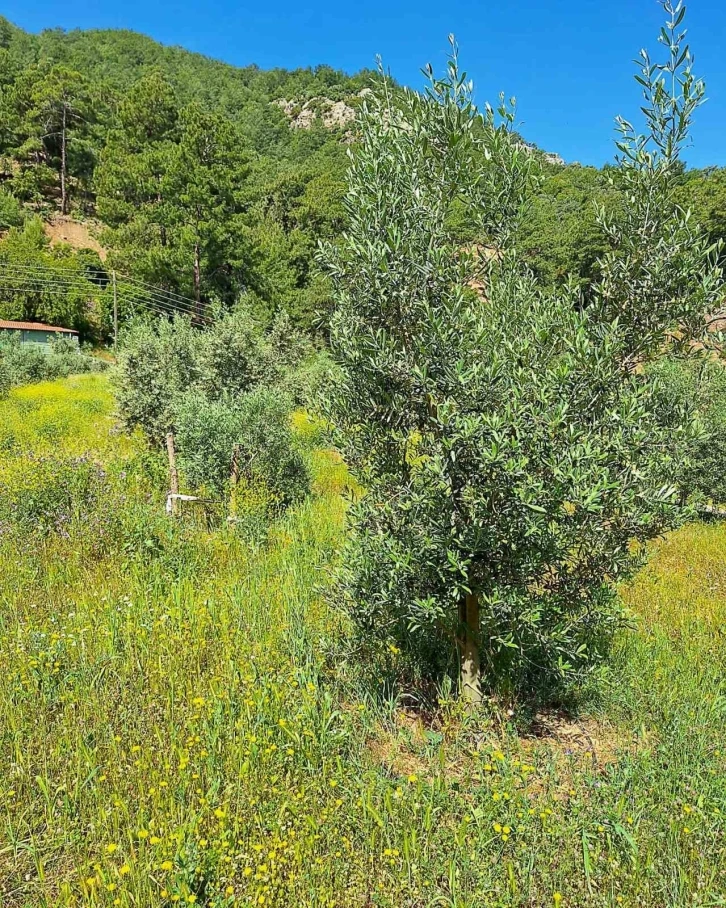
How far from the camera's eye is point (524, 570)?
335 cm

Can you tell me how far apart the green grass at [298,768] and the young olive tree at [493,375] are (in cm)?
69

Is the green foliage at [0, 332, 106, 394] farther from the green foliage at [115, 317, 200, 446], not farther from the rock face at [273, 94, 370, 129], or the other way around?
the rock face at [273, 94, 370, 129]

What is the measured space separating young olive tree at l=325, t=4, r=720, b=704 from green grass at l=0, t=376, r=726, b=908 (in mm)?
692

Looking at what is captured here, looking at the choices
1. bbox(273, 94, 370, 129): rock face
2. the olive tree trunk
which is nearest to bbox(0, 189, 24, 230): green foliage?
the olive tree trunk

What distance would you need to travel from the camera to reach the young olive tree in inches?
118

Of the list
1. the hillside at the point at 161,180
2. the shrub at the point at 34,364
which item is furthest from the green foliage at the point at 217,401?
the shrub at the point at 34,364

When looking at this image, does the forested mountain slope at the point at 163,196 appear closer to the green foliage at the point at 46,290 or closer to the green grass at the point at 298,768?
the green foliage at the point at 46,290

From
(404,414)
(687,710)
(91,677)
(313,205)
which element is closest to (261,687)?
(91,677)

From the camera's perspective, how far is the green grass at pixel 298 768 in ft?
8.25

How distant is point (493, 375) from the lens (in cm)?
299

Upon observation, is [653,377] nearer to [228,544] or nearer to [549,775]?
[549,775]

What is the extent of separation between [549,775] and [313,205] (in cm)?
5647

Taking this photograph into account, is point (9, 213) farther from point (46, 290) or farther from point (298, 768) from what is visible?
point (298, 768)

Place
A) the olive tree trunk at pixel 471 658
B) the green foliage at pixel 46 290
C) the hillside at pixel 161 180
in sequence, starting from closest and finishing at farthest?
the olive tree trunk at pixel 471 658 → the hillside at pixel 161 180 → the green foliage at pixel 46 290
